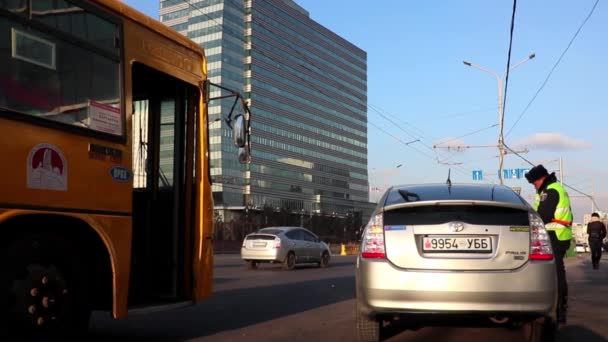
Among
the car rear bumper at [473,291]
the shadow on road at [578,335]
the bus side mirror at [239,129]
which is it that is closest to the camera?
the car rear bumper at [473,291]

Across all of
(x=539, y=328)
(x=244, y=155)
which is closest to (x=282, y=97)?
(x=244, y=155)

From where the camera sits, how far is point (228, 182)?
105188 millimetres

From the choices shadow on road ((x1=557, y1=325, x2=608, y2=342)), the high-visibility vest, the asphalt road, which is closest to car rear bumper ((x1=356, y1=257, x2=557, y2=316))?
the asphalt road

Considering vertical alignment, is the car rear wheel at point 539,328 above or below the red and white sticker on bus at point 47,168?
below

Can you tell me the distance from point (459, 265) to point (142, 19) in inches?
146

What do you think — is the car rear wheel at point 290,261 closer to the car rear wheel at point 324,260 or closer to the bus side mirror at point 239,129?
the car rear wheel at point 324,260

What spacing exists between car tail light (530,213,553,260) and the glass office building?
70686mm

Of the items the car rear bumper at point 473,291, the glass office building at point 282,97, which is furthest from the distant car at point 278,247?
the glass office building at point 282,97

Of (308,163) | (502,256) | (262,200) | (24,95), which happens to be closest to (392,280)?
(502,256)

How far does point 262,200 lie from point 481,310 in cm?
10847

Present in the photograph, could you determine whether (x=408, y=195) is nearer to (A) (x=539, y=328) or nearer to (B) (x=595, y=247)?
(A) (x=539, y=328)

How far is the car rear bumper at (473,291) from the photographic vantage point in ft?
16.3

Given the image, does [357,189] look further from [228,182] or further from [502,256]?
[502,256]

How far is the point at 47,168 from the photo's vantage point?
4.39 m
